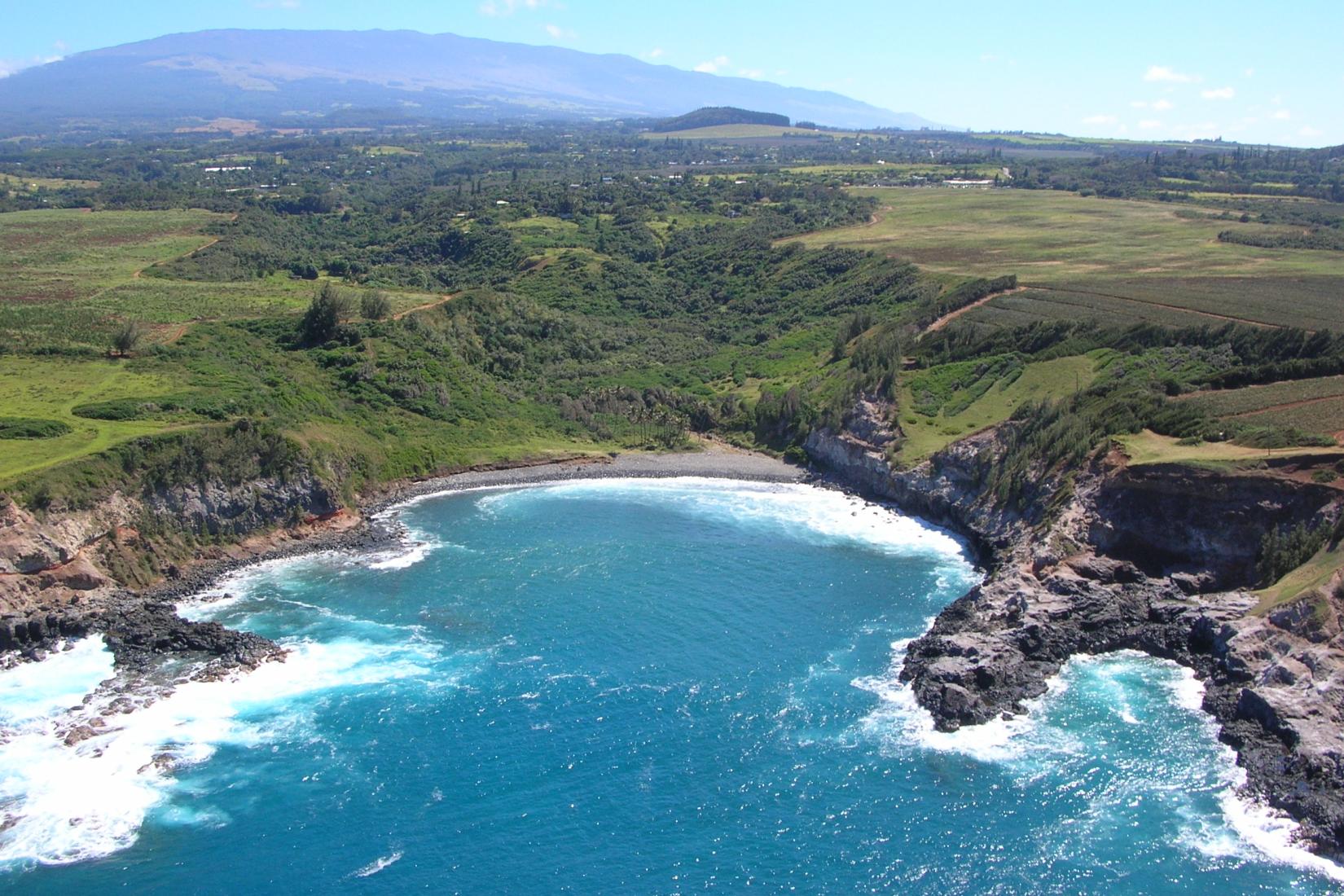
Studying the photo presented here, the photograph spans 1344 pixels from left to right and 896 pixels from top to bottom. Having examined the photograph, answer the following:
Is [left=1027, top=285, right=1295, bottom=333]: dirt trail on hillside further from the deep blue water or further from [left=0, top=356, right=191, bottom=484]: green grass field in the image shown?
[left=0, top=356, right=191, bottom=484]: green grass field

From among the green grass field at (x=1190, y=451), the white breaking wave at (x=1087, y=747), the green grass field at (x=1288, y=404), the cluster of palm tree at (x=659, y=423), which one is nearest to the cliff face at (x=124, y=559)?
the white breaking wave at (x=1087, y=747)

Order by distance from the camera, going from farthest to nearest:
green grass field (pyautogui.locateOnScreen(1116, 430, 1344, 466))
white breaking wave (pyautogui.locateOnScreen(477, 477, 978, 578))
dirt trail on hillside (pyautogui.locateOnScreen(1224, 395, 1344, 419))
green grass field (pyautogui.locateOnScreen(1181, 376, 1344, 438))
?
1. white breaking wave (pyautogui.locateOnScreen(477, 477, 978, 578))
2. dirt trail on hillside (pyautogui.locateOnScreen(1224, 395, 1344, 419))
3. green grass field (pyautogui.locateOnScreen(1181, 376, 1344, 438))
4. green grass field (pyautogui.locateOnScreen(1116, 430, 1344, 466))

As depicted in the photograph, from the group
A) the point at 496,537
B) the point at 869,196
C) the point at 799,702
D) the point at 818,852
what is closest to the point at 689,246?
the point at 869,196

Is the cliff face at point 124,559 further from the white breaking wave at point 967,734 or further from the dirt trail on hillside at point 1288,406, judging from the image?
the dirt trail on hillside at point 1288,406

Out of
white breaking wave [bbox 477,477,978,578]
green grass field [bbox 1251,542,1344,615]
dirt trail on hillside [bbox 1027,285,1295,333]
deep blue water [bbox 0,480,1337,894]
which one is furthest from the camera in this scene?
dirt trail on hillside [bbox 1027,285,1295,333]

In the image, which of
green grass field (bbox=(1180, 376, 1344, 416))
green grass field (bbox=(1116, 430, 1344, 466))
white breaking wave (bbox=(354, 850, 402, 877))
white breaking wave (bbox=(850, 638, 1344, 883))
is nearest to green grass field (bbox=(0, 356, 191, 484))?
white breaking wave (bbox=(354, 850, 402, 877))

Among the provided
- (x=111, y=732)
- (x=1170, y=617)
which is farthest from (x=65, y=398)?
(x=1170, y=617)

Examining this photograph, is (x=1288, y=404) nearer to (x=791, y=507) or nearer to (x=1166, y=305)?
(x=1166, y=305)

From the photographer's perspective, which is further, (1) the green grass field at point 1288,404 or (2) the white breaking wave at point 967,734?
(1) the green grass field at point 1288,404
